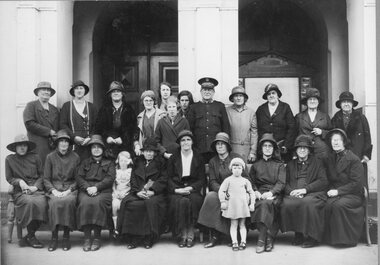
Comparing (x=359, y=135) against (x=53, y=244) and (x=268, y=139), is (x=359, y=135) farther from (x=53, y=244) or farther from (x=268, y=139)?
(x=53, y=244)

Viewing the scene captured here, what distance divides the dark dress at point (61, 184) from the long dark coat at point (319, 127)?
291cm

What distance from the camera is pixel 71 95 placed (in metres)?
8.09

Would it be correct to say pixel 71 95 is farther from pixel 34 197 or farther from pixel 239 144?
pixel 239 144

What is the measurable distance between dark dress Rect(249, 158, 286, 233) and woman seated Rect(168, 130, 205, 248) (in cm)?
Result: 67

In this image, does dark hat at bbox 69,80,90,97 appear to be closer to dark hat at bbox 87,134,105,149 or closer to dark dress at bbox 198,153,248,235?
dark hat at bbox 87,134,105,149

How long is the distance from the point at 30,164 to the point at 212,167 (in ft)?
A: 7.41

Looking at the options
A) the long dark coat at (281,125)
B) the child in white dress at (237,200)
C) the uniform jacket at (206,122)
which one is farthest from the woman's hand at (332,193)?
the uniform jacket at (206,122)

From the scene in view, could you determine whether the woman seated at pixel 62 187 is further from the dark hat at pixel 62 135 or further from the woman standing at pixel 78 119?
the woman standing at pixel 78 119

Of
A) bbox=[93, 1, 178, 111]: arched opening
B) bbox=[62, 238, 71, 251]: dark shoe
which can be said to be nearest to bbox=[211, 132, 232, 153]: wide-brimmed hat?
bbox=[62, 238, 71, 251]: dark shoe

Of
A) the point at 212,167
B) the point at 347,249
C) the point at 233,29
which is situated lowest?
the point at 347,249

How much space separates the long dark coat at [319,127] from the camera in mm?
7238

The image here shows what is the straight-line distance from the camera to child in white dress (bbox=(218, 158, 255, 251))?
662cm

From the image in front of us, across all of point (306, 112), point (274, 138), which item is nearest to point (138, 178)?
point (274, 138)

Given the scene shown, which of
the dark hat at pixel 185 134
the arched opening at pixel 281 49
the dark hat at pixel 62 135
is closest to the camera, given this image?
the dark hat at pixel 185 134
